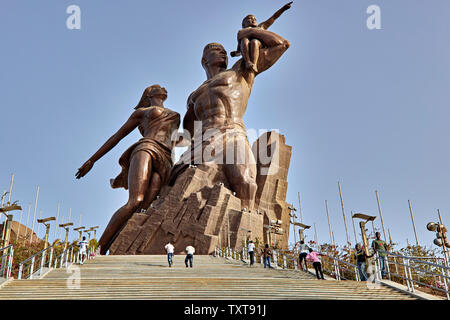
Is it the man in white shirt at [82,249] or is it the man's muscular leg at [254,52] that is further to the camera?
the man's muscular leg at [254,52]

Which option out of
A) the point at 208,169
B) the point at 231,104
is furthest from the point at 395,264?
the point at 231,104

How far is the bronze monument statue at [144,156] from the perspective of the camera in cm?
1620

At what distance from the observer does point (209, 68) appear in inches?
815

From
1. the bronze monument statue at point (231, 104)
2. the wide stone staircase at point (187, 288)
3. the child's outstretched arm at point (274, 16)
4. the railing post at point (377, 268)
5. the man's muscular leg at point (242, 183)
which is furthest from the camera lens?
the child's outstretched arm at point (274, 16)

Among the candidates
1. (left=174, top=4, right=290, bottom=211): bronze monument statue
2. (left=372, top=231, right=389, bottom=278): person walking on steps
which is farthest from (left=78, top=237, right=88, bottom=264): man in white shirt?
(left=372, top=231, right=389, bottom=278): person walking on steps

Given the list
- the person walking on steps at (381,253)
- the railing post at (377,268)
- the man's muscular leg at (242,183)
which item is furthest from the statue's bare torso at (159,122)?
the railing post at (377,268)

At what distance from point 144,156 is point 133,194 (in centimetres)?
163

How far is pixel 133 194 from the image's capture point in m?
16.5

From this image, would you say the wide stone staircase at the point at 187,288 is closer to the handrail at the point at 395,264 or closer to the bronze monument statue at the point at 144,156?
the handrail at the point at 395,264

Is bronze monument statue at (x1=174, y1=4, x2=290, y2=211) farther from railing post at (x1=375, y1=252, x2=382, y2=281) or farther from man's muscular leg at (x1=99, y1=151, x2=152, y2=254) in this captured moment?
railing post at (x1=375, y1=252, x2=382, y2=281)

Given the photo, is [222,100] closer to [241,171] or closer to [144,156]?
[241,171]

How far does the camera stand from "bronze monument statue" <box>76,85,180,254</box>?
1620 cm
